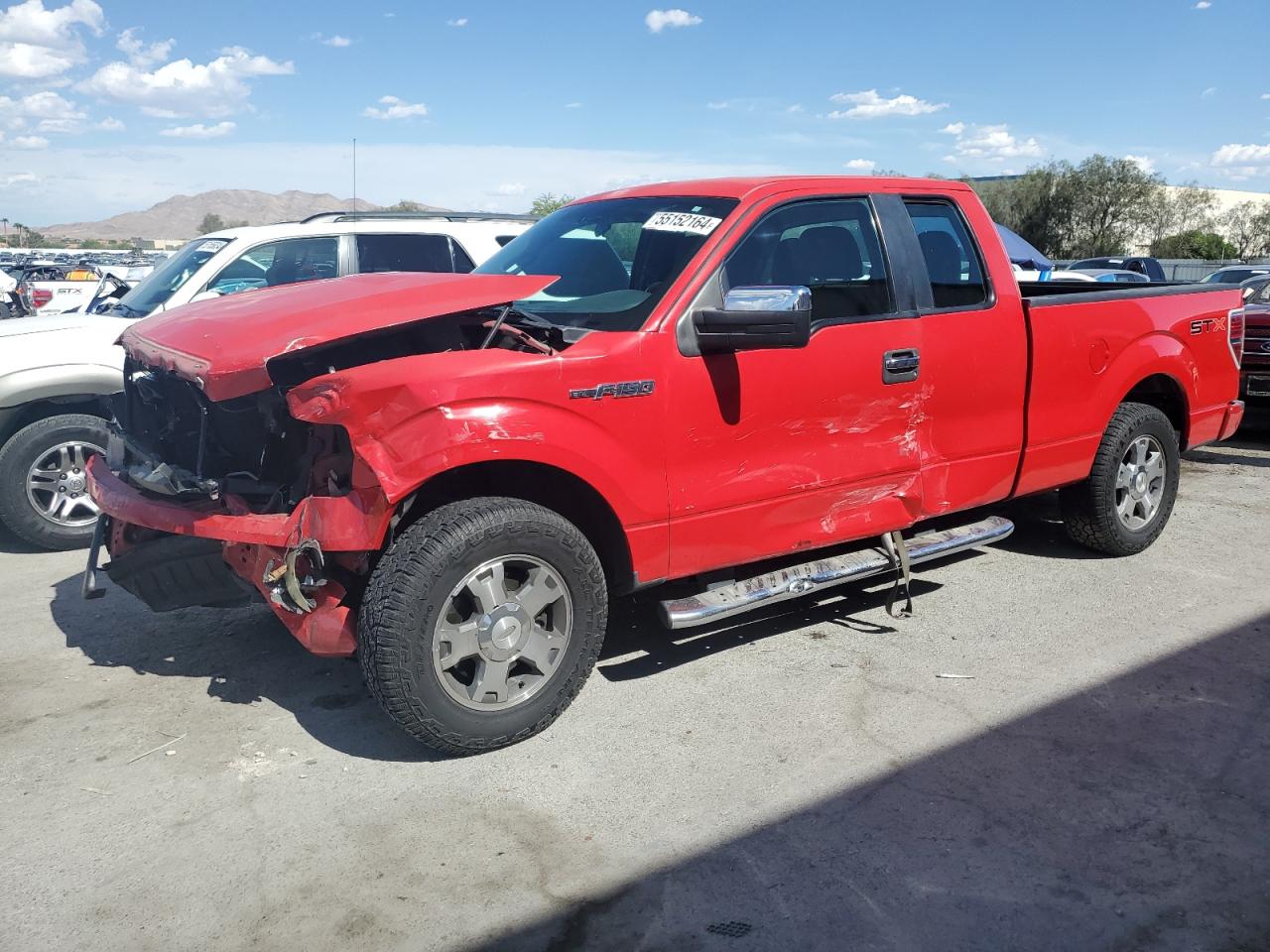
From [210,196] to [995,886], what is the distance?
181 m

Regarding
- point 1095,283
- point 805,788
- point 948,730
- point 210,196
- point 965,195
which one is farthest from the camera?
point 210,196

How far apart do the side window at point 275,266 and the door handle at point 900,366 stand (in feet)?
14.5

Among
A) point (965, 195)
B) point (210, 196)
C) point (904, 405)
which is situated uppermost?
point (210, 196)

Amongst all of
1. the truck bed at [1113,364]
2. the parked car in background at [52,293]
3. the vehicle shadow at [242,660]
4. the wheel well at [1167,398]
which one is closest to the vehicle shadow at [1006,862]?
the vehicle shadow at [242,660]

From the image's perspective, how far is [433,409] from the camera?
134 inches

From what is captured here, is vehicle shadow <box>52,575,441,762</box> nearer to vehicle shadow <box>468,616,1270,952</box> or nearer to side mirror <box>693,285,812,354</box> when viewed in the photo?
vehicle shadow <box>468,616,1270,952</box>

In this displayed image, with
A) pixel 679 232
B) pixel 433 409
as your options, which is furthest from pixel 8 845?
pixel 679 232

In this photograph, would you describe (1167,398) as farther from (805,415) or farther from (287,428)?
(287,428)

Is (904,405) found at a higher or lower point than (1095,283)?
lower

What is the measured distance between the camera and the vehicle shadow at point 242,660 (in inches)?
157

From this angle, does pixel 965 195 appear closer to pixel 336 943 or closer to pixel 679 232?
pixel 679 232

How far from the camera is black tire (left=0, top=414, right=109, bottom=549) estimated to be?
20.1 ft

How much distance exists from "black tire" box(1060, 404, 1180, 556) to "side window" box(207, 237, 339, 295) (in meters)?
5.25

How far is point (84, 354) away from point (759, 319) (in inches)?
183
